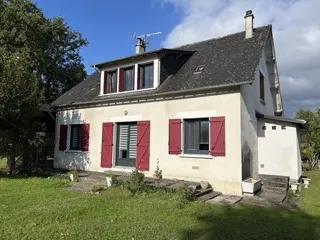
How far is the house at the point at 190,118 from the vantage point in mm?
10125

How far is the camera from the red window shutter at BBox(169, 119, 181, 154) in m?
11.1

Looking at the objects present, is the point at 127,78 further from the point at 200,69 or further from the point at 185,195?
the point at 185,195

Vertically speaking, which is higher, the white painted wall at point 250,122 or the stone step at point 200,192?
the white painted wall at point 250,122

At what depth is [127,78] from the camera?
45.0 ft

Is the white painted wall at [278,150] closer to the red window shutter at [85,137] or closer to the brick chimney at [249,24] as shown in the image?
the brick chimney at [249,24]

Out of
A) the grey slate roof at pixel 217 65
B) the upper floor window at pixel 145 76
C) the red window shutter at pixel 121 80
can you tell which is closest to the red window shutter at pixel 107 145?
the grey slate roof at pixel 217 65

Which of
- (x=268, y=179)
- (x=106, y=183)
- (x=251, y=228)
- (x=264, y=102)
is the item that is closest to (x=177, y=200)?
(x=251, y=228)

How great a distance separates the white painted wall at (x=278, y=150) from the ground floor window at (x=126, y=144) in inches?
207

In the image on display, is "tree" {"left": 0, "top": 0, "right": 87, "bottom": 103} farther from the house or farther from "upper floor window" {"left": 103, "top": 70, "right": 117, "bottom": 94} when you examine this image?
the house

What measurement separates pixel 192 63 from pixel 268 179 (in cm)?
589

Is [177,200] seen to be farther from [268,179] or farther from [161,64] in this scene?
[161,64]

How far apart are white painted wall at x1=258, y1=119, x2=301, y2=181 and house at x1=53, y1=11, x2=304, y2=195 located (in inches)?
1.4

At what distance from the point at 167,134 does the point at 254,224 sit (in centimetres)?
557

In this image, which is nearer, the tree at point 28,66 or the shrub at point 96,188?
the shrub at point 96,188
